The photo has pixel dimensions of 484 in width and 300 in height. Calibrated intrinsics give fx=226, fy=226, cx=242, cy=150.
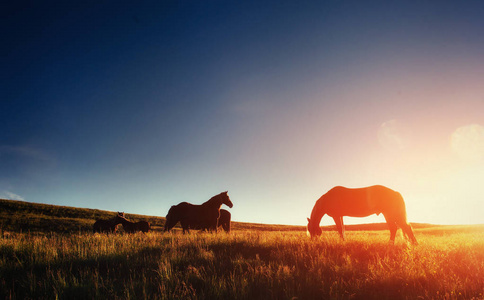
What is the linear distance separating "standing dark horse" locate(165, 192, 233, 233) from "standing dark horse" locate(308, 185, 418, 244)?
5457 mm

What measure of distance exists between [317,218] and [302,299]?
844 centimetres

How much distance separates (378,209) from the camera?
1030cm

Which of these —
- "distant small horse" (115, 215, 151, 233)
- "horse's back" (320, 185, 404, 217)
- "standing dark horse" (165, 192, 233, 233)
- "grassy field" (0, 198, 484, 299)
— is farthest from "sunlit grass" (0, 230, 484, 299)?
"distant small horse" (115, 215, 151, 233)

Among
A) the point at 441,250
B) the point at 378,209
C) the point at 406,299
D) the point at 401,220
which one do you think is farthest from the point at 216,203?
the point at 406,299

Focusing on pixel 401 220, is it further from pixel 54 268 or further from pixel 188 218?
pixel 54 268

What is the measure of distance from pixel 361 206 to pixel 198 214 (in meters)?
8.87

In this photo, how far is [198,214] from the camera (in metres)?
13.7

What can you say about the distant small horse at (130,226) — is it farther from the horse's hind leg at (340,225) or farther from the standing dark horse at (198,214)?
the horse's hind leg at (340,225)

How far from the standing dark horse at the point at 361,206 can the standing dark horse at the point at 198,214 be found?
17.9 ft

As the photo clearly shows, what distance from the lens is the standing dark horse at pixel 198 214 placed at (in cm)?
1359

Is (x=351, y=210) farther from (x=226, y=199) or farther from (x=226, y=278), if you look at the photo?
(x=226, y=278)

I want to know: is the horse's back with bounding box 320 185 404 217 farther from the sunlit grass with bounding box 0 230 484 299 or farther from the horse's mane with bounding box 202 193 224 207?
the horse's mane with bounding box 202 193 224 207

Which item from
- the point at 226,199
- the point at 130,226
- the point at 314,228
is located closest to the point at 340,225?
the point at 314,228

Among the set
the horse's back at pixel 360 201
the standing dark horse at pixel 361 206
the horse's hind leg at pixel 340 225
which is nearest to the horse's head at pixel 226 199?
the standing dark horse at pixel 361 206
